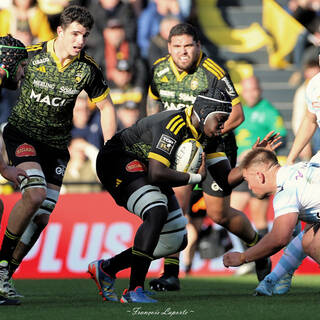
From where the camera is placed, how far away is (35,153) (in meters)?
7.60

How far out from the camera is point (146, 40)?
14344 mm

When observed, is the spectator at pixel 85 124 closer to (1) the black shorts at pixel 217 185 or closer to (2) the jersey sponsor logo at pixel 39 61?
(1) the black shorts at pixel 217 185

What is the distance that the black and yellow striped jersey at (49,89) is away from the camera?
7641 millimetres

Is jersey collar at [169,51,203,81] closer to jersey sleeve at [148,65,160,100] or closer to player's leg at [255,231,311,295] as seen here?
jersey sleeve at [148,65,160,100]

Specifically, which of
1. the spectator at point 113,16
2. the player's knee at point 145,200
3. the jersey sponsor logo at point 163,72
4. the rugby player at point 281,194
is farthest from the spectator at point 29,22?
the rugby player at point 281,194

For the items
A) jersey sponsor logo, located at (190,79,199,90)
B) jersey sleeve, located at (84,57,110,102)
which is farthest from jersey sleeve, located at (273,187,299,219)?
jersey sponsor logo, located at (190,79,199,90)

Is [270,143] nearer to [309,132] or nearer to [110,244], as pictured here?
[309,132]

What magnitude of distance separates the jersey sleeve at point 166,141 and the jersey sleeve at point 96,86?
1079 mm

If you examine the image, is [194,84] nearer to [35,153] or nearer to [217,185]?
[217,185]

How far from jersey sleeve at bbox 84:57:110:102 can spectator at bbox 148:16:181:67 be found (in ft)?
18.9

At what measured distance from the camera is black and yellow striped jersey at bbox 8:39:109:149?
7.64 metres

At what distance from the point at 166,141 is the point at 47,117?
54.1 inches

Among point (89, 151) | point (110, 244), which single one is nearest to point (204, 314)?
point (110, 244)

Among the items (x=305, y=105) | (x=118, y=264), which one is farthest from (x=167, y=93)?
(x=305, y=105)
